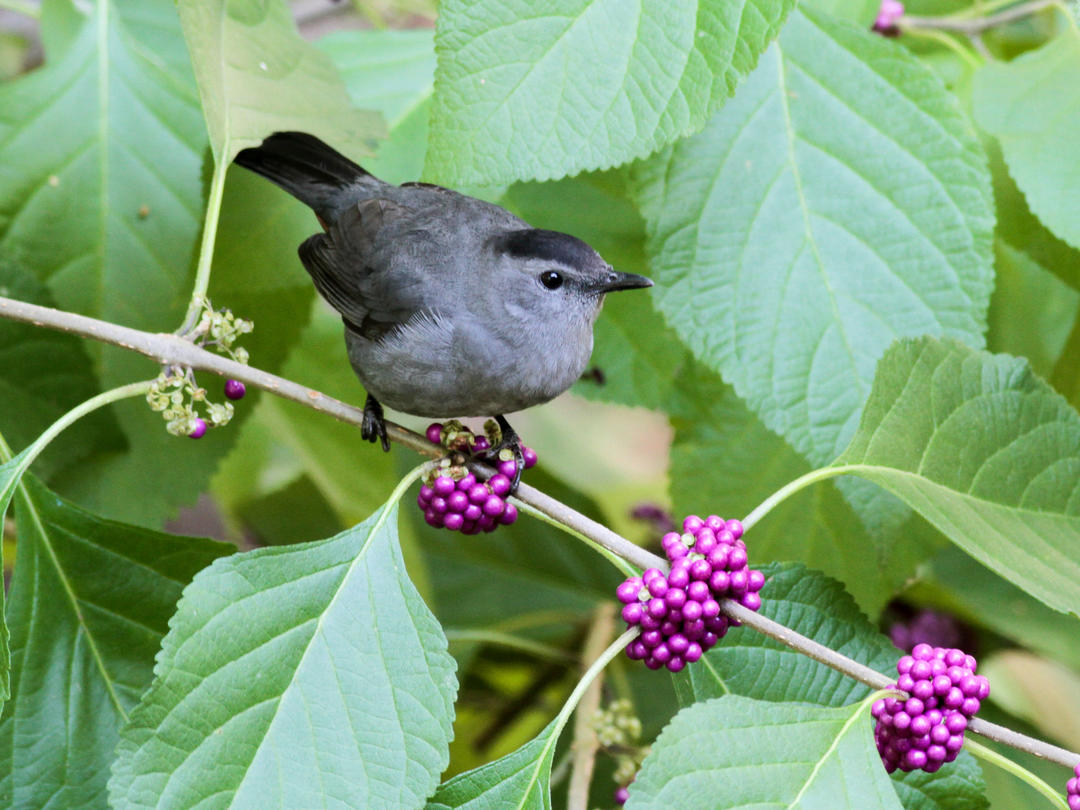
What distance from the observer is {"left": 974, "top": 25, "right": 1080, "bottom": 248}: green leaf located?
188 centimetres

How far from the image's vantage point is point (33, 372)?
1972 millimetres

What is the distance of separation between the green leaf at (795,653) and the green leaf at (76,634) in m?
0.77

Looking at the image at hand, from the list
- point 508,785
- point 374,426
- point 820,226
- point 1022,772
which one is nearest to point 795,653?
point 1022,772

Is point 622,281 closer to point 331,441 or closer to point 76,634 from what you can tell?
point 331,441

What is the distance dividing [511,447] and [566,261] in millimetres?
401

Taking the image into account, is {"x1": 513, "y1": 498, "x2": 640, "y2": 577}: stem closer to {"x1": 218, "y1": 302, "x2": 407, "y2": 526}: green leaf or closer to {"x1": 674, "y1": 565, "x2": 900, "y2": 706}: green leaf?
{"x1": 674, "y1": 565, "x2": 900, "y2": 706}: green leaf

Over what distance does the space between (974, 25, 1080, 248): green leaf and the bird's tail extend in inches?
49.8

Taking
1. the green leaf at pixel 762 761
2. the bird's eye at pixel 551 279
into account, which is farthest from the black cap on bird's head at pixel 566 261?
the green leaf at pixel 762 761

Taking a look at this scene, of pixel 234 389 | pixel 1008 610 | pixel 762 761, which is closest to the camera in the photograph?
pixel 762 761

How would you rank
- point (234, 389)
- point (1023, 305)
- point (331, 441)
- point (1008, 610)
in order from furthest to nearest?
point (1008, 610) < point (331, 441) < point (1023, 305) < point (234, 389)

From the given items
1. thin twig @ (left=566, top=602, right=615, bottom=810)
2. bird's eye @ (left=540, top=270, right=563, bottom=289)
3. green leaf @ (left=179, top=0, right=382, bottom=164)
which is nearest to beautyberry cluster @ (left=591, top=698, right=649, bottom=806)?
thin twig @ (left=566, top=602, right=615, bottom=810)

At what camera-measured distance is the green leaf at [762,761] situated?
136 cm

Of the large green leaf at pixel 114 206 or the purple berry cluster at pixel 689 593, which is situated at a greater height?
the large green leaf at pixel 114 206

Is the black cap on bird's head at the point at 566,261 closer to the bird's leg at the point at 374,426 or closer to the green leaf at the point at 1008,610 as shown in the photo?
the bird's leg at the point at 374,426
